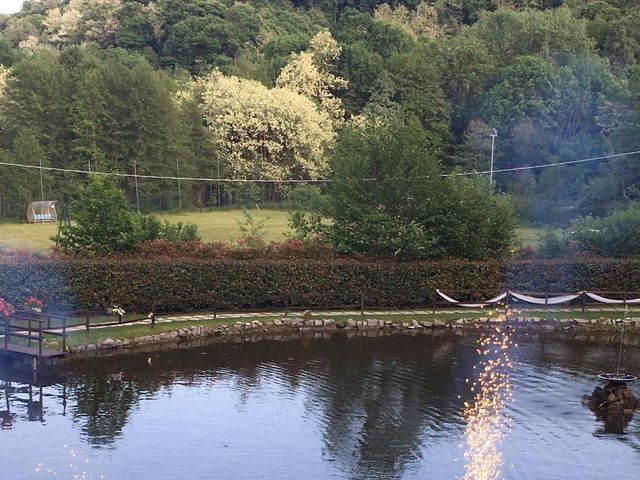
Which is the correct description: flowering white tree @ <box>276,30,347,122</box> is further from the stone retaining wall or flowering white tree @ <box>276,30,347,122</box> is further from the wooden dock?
the wooden dock

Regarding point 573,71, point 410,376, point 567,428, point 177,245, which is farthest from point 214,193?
point 567,428

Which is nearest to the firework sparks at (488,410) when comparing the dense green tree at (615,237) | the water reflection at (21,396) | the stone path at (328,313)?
the stone path at (328,313)

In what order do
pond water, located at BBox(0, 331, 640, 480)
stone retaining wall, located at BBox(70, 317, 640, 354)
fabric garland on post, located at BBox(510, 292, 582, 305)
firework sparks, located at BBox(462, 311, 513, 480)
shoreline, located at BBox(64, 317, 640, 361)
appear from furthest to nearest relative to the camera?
fabric garland on post, located at BBox(510, 292, 582, 305) → stone retaining wall, located at BBox(70, 317, 640, 354) → shoreline, located at BBox(64, 317, 640, 361) → firework sparks, located at BBox(462, 311, 513, 480) → pond water, located at BBox(0, 331, 640, 480)

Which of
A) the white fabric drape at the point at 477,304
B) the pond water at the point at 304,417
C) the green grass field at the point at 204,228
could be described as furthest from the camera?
the green grass field at the point at 204,228

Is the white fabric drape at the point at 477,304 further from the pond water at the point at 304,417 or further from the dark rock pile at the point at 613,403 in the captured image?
the dark rock pile at the point at 613,403

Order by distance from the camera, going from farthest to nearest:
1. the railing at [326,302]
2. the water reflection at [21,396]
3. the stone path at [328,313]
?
1. the railing at [326,302]
2. the stone path at [328,313]
3. the water reflection at [21,396]

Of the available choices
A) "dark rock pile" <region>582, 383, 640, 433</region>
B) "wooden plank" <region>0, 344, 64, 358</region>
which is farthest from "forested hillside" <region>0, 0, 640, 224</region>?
"dark rock pile" <region>582, 383, 640, 433</region>

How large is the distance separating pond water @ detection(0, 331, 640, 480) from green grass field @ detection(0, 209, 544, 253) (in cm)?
2045

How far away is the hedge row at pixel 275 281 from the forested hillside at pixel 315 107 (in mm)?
22263

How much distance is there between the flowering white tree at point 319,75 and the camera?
77.6m

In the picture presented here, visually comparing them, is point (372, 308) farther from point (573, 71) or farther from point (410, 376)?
point (573, 71)

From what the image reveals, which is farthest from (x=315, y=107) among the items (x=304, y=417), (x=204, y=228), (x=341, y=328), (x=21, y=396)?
(x=304, y=417)

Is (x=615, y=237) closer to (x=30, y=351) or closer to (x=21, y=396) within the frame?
(x=30, y=351)

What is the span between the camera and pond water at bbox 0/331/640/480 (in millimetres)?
15422
